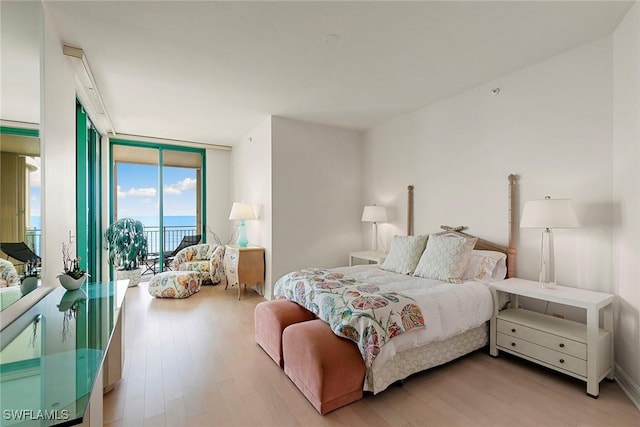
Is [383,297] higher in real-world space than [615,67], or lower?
lower

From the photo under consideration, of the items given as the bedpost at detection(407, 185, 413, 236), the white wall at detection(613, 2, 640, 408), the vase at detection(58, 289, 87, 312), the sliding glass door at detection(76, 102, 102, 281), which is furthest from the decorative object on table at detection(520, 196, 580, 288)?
the sliding glass door at detection(76, 102, 102, 281)

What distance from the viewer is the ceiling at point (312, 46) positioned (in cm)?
208

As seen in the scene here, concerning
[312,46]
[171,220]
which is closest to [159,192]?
[171,220]

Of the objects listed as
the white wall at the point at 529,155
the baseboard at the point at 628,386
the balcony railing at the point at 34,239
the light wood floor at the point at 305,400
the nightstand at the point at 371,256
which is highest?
the white wall at the point at 529,155

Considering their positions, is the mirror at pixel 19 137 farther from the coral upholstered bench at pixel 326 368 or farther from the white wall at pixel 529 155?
the white wall at pixel 529 155

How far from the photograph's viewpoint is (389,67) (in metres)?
2.89

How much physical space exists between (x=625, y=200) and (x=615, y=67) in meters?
1.07

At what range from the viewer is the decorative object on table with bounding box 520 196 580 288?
2320mm

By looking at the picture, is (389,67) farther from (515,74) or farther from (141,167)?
(141,167)

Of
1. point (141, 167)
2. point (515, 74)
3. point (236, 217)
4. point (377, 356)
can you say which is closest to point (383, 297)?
point (377, 356)

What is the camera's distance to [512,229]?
9.82 ft

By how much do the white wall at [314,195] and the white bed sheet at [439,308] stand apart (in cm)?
171

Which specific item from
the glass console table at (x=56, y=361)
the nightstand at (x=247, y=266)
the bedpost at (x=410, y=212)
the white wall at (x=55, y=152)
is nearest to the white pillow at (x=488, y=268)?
the bedpost at (x=410, y=212)

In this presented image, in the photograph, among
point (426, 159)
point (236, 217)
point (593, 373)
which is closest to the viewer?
point (593, 373)
